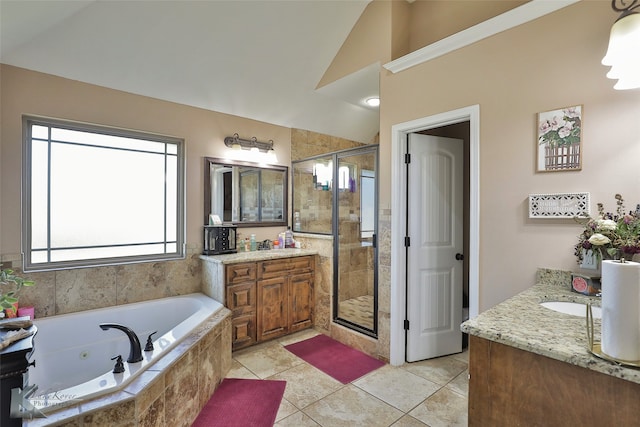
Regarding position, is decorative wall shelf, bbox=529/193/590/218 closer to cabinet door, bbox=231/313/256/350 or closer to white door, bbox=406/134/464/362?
white door, bbox=406/134/464/362

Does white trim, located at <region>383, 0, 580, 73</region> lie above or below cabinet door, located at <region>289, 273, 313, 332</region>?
above

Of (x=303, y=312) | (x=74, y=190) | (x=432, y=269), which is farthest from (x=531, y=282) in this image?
(x=74, y=190)

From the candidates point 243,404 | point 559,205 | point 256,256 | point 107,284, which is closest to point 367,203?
point 256,256

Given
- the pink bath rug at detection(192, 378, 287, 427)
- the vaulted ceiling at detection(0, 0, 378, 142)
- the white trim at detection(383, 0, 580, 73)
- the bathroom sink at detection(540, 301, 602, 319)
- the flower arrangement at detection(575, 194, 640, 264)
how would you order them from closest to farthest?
the flower arrangement at detection(575, 194, 640, 264) < the bathroom sink at detection(540, 301, 602, 319) < the white trim at detection(383, 0, 580, 73) < the pink bath rug at detection(192, 378, 287, 427) < the vaulted ceiling at detection(0, 0, 378, 142)

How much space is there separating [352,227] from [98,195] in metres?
2.49

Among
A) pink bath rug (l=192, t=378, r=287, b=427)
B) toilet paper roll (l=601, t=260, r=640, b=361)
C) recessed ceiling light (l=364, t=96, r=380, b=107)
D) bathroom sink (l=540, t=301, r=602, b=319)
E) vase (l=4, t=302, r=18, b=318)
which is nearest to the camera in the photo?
toilet paper roll (l=601, t=260, r=640, b=361)

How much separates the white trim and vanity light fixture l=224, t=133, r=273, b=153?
1701 mm

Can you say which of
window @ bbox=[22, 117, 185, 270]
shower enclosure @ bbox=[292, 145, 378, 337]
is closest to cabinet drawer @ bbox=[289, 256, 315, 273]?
shower enclosure @ bbox=[292, 145, 378, 337]

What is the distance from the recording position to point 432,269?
113 inches

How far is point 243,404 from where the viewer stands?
7.26 feet

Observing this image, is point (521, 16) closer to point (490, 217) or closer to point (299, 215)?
point (490, 217)

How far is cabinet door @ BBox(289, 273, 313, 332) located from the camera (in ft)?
11.2

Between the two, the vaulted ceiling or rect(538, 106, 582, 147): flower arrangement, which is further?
the vaulted ceiling

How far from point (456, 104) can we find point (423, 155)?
1.90ft
